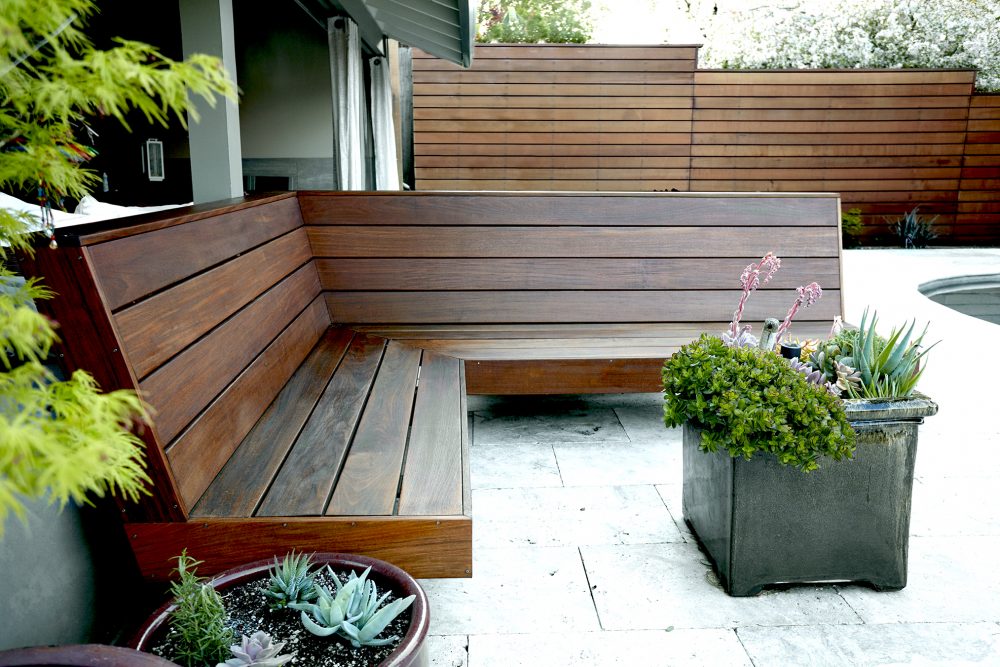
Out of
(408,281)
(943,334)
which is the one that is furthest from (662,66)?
(408,281)

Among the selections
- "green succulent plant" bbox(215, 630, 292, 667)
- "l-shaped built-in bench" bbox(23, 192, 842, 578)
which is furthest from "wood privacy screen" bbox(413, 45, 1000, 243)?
"green succulent plant" bbox(215, 630, 292, 667)

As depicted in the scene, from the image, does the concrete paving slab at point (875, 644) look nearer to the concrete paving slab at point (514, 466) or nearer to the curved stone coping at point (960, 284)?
the concrete paving slab at point (514, 466)

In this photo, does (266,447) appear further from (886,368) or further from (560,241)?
(560,241)

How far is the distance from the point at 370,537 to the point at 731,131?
10.5 meters

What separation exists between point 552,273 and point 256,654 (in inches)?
104

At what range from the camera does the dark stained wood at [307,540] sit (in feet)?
5.41

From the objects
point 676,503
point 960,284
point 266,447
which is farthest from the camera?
point 960,284

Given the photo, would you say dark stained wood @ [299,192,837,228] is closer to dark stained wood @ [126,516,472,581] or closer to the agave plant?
the agave plant

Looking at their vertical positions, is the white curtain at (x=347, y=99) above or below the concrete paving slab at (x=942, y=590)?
above

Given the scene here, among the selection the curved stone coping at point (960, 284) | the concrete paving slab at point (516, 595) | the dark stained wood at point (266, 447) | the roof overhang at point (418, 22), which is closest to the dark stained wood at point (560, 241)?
the dark stained wood at point (266, 447)

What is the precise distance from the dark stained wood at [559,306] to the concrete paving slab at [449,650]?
6.27 ft

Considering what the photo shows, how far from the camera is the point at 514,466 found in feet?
10.2

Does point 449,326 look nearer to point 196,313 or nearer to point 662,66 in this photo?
point 196,313

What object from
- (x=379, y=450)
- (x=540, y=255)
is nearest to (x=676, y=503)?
(x=379, y=450)
